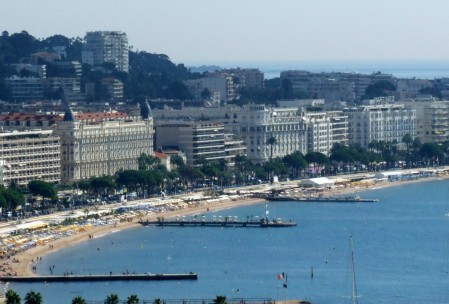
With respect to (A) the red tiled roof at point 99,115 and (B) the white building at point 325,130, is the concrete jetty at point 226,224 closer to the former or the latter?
(A) the red tiled roof at point 99,115

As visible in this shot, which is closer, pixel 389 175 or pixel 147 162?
pixel 147 162

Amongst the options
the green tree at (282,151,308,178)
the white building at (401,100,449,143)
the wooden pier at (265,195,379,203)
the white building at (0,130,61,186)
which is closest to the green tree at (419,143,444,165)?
the white building at (401,100,449,143)

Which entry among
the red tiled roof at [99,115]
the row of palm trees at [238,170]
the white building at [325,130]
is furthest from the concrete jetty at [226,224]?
the white building at [325,130]

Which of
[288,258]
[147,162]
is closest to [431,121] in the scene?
[147,162]

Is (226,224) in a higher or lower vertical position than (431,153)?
lower

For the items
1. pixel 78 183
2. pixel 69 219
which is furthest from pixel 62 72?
pixel 69 219

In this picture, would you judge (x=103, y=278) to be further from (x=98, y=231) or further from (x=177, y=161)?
(x=177, y=161)
